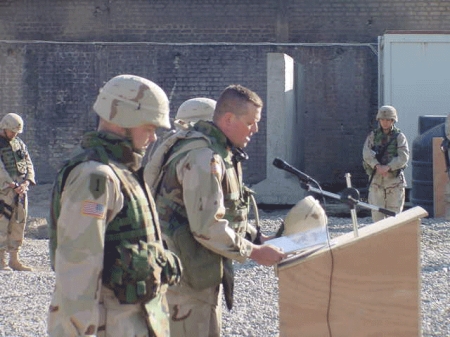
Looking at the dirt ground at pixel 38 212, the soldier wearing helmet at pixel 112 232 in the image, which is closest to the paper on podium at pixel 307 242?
the soldier wearing helmet at pixel 112 232

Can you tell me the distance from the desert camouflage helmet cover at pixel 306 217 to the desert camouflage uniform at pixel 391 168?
7729mm

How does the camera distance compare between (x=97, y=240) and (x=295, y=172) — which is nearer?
(x=97, y=240)

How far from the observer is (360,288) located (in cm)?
478

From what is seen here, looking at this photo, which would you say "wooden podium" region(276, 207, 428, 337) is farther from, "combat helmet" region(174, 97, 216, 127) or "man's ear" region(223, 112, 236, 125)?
"combat helmet" region(174, 97, 216, 127)

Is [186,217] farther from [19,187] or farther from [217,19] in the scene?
[217,19]

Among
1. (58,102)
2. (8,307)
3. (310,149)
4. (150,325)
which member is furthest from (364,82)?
(150,325)

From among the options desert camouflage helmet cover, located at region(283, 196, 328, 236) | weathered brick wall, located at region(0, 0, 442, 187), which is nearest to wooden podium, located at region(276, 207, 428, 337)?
desert camouflage helmet cover, located at region(283, 196, 328, 236)

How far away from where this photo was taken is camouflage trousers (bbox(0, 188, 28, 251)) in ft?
38.9

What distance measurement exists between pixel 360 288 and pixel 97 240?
174 centimetres

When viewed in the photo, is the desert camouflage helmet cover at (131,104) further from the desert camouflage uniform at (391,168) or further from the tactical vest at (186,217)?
the desert camouflage uniform at (391,168)


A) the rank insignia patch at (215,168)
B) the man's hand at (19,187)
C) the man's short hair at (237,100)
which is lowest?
the man's hand at (19,187)

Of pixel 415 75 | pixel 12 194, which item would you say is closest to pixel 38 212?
pixel 12 194

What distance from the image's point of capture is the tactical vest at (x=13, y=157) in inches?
462

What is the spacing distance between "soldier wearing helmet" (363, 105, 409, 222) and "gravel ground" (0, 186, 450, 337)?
2.56 feet
